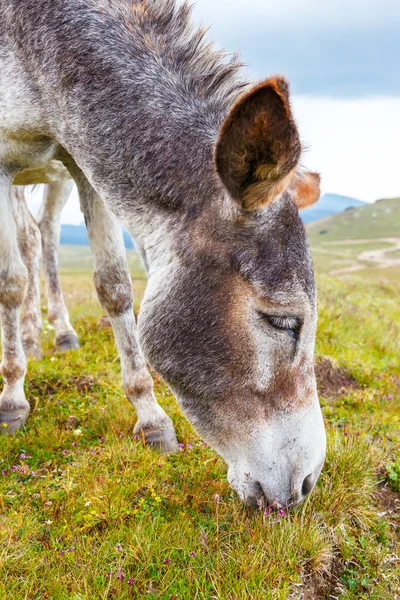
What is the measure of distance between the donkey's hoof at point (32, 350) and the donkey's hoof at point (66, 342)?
282 millimetres

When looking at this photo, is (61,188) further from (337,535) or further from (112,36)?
(337,535)

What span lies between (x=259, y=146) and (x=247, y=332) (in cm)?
106

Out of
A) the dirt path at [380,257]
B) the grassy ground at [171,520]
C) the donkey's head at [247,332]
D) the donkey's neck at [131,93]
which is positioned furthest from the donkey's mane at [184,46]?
the dirt path at [380,257]

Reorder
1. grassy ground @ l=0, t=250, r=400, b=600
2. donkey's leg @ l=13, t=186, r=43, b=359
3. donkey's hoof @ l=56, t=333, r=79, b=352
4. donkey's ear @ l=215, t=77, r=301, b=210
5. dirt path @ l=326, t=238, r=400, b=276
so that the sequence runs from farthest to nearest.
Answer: dirt path @ l=326, t=238, r=400, b=276 < donkey's hoof @ l=56, t=333, r=79, b=352 < donkey's leg @ l=13, t=186, r=43, b=359 < grassy ground @ l=0, t=250, r=400, b=600 < donkey's ear @ l=215, t=77, r=301, b=210

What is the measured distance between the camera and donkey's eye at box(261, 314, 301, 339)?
3080 mm

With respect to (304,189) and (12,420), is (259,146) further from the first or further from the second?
(12,420)

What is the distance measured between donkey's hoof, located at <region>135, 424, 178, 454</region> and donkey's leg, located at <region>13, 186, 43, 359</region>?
2.66 m

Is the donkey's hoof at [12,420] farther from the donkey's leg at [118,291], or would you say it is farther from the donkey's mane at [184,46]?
the donkey's mane at [184,46]

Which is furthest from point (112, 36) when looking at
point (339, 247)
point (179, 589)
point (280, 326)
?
point (339, 247)

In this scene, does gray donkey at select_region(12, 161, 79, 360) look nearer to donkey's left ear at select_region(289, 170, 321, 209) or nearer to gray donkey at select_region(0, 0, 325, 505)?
gray donkey at select_region(0, 0, 325, 505)

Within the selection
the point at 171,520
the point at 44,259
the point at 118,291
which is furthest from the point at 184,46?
the point at 44,259

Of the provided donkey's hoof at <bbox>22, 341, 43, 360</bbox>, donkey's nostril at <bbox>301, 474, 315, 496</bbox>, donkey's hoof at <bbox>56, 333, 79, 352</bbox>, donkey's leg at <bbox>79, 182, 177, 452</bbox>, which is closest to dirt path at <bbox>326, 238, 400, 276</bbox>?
donkey's hoof at <bbox>56, 333, 79, 352</bbox>

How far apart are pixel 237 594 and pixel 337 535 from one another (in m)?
0.95

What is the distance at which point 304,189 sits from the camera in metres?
3.66
